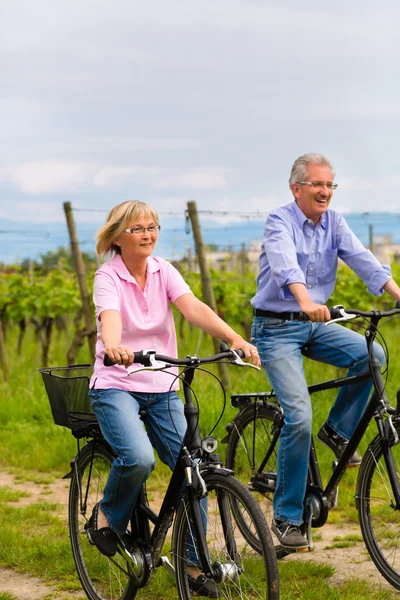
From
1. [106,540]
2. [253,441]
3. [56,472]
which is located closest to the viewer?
[106,540]

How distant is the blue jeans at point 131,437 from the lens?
366 centimetres

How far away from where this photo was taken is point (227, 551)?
11.5 ft

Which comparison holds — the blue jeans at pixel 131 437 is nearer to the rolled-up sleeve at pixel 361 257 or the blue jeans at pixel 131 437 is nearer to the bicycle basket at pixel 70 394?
the bicycle basket at pixel 70 394

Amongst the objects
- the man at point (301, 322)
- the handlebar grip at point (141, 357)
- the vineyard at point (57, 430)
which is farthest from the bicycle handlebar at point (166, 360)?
the vineyard at point (57, 430)

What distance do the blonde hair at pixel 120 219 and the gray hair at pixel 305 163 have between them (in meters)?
0.95

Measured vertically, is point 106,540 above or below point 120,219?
below

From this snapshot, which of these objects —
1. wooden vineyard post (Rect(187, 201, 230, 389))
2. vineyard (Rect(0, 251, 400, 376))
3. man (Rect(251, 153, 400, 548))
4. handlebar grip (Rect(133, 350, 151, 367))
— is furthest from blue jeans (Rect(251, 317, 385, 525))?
vineyard (Rect(0, 251, 400, 376))

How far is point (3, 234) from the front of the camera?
1185cm

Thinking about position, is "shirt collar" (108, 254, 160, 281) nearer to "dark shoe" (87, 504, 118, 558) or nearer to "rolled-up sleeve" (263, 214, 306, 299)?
"rolled-up sleeve" (263, 214, 306, 299)

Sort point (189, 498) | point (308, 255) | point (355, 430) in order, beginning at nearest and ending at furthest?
point (189, 498) < point (355, 430) < point (308, 255)

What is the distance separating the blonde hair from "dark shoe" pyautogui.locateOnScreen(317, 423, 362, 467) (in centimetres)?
154

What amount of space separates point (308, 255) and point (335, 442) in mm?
970

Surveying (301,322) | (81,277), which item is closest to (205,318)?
(301,322)

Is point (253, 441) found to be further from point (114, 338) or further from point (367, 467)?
point (114, 338)
